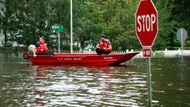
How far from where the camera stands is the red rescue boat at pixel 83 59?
33.3 m

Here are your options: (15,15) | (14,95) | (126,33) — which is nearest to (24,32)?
(15,15)

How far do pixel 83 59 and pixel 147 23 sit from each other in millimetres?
23517

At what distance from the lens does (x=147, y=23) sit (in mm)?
10328

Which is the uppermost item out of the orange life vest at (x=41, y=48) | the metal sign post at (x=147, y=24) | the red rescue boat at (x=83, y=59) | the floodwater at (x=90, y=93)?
the metal sign post at (x=147, y=24)

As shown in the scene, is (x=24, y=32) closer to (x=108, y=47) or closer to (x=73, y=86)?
(x=108, y=47)

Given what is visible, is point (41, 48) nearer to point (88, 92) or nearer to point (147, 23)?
point (88, 92)

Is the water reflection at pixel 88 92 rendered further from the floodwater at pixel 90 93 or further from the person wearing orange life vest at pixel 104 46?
the person wearing orange life vest at pixel 104 46

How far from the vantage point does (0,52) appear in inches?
2131

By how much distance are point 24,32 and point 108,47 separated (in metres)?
20.0

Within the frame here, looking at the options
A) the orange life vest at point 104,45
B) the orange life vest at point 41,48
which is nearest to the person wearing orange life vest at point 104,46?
the orange life vest at point 104,45

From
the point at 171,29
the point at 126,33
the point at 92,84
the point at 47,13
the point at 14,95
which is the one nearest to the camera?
the point at 14,95

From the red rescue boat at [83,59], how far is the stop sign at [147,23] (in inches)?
875

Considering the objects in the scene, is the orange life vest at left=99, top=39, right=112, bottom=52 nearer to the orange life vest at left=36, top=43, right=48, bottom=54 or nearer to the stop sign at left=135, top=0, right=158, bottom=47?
the orange life vest at left=36, top=43, right=48, bottom=54

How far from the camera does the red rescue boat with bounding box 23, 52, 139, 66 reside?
109 ft
